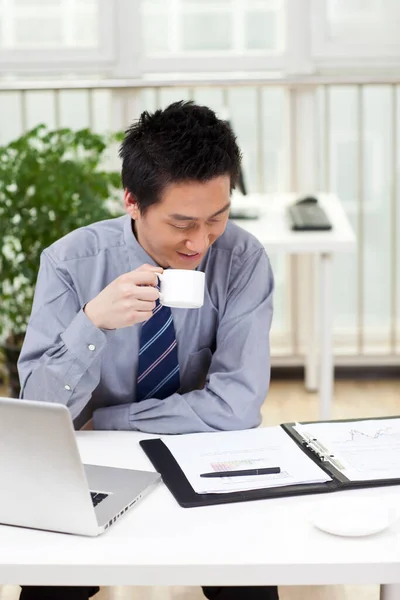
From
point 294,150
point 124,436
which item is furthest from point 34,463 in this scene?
point 294,150

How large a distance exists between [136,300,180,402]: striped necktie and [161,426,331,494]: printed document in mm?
254

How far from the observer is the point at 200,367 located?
177 centimetres

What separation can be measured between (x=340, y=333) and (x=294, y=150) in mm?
768

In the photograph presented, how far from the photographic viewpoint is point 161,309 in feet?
5.56

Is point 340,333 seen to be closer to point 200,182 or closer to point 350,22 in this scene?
point 350,22

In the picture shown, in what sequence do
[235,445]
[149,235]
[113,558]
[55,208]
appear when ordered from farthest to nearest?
[55,208], [149,235], [235,445], [113,558]

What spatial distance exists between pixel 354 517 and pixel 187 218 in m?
0.61

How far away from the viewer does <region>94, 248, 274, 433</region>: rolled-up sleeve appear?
1.55 meters

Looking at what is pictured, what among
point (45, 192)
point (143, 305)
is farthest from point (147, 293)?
point (45, 192)

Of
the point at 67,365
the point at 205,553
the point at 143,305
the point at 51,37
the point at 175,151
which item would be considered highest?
the point at 51,37

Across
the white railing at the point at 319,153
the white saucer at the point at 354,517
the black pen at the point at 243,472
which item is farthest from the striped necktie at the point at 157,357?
the white railing at the point at 319,153

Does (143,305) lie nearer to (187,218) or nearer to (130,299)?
(130,299)

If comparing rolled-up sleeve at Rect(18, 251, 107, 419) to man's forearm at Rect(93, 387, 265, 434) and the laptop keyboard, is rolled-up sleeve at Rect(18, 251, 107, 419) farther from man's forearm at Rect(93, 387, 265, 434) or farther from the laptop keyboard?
the laptop keyboard

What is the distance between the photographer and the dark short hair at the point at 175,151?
1.54 m
